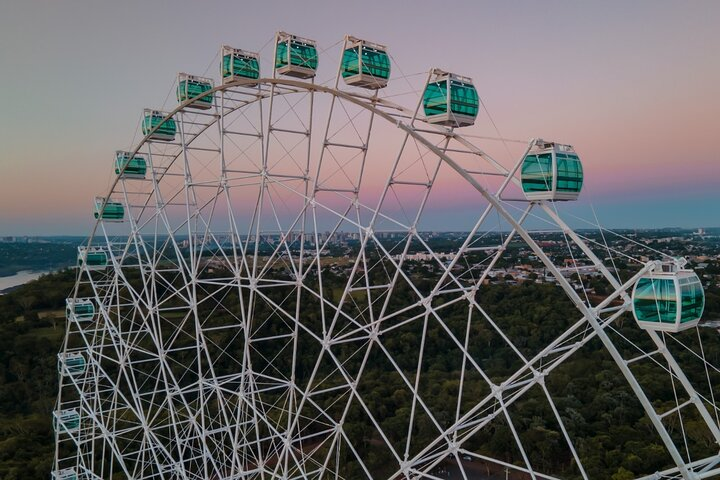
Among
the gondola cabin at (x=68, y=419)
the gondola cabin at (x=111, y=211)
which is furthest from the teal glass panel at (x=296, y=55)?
the gondola cabin at (x=68, y=419)

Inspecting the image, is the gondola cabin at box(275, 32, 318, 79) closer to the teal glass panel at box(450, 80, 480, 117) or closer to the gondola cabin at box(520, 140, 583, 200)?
the teal glass panel at box(450, 80, 480, 117)

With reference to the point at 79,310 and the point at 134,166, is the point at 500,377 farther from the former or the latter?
the point at 134,166

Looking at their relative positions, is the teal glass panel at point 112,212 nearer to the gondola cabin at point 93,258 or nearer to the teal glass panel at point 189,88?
the gondola cabin at point 93,258

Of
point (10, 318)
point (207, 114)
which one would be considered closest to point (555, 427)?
point (207, 114)

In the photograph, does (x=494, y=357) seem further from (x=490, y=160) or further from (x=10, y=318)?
(x=10, y=318)

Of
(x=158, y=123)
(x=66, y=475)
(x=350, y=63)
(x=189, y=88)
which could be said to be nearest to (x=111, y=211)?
(x=158, y=123)

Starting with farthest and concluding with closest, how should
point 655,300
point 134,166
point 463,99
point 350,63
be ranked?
1. point 134,166
2. point 350,63
3. point 463,99
4. point 655,300
